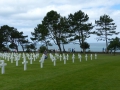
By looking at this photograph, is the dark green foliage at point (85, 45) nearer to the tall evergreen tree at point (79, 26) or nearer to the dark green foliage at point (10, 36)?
the tall evergreen tree at point (79, 26)

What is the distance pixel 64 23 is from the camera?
58.1 metres

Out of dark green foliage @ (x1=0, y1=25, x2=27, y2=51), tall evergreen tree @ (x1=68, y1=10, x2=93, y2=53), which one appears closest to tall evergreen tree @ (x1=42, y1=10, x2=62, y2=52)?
tall evergreen tree @ (x1=68, y1=10, x2=93, y2=53)

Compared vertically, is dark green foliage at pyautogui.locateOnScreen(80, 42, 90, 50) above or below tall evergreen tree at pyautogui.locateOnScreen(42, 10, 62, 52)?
below

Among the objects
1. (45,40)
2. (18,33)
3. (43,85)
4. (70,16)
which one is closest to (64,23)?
(70,16)

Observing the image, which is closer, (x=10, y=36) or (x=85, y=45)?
(x=85, y=45)

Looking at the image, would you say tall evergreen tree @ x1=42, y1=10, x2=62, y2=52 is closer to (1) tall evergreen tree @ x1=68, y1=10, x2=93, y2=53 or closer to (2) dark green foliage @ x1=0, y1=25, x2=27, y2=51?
(1) tall evergreen tree @ x1=68, y1=10, x2=93, y2=53

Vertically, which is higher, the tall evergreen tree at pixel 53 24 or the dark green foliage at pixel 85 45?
the tall evergreen tree at pixel 53 24

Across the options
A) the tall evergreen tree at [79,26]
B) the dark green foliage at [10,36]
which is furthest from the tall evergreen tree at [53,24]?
the dark green foliage at [10,36]

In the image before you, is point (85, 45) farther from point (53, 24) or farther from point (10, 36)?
point (10, 36)

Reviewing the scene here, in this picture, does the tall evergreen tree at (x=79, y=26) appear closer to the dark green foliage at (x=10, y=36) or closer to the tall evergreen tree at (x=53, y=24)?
the tall evergreen tree at (x=53, y=24)

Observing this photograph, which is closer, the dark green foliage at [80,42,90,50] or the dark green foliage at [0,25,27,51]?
the dark green foliage at [80,42,90,50]

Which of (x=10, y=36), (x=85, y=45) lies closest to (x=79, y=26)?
(x=85, y=45)

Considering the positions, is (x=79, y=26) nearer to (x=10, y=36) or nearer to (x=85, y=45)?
(x=85, y=45)

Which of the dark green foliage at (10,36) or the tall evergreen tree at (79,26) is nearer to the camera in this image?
the tall evergreen tree at (79,26)
